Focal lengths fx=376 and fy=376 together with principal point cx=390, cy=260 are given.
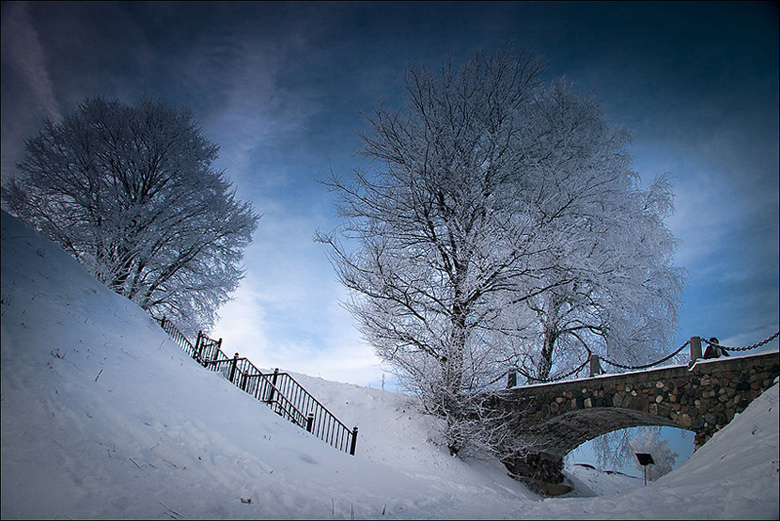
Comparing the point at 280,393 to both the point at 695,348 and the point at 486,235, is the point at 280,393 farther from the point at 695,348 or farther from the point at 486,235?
the point at 695,348

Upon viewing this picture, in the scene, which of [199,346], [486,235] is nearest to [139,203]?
[199,346]

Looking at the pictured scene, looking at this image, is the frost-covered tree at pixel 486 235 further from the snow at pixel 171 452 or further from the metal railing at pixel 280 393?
the snow at pixel 171 452

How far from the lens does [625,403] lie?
876cm

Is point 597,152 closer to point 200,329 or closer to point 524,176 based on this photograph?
point 524,176

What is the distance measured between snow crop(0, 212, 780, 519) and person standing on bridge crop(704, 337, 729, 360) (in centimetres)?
234

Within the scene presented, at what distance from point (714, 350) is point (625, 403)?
7.03 ft

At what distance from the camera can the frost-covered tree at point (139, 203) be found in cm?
1223

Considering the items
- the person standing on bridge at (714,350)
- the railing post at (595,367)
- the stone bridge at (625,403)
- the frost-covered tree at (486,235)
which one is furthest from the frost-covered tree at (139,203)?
the person standing on bridge at (714,350)

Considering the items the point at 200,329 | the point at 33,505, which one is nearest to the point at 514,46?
the point at 33,505

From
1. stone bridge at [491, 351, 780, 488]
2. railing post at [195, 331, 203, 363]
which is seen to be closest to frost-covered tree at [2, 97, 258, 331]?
railing post at [195, 331, 203, 363]

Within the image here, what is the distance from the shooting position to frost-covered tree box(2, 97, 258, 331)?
12234 millimetres

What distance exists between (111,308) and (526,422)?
10601 mm

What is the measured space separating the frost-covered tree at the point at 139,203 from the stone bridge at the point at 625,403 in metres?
11.5

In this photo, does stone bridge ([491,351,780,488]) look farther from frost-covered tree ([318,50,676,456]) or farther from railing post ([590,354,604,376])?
frost-covered tree ([318,50,676,456])
